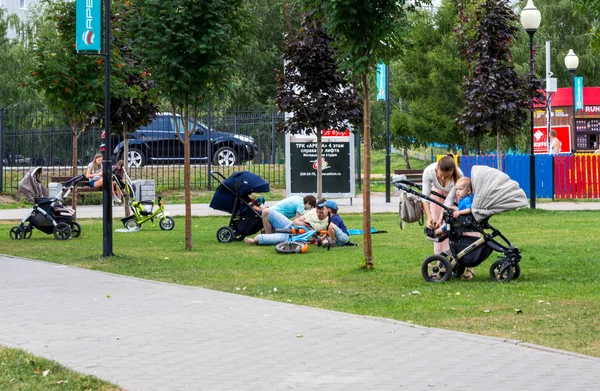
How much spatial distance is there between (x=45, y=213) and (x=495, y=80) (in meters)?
11.7

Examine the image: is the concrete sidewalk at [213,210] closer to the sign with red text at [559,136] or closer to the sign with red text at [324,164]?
the sign with red text at [324,164]

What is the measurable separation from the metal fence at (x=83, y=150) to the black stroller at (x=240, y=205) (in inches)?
588

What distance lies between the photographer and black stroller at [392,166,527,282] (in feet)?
39.0

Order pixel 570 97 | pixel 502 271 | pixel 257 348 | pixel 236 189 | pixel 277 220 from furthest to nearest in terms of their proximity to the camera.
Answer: pixel 570 97, pixel 236 189, pixel 277 220, pixel 502 271, pixel 257 348

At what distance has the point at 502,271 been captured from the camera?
472 inches

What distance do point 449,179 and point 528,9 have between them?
46.2ft

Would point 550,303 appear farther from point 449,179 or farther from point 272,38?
point 272,38

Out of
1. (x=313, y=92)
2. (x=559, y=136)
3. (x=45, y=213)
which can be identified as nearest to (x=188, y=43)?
(x=45, y=213)

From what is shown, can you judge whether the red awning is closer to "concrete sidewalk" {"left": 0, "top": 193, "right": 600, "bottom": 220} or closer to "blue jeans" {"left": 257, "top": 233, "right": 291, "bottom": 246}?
"concrete sidewalk" {"left": 0, "top": 193, "right": 600, "bottom": 220}

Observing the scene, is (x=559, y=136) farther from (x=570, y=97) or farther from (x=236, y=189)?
(x=236, y=189)

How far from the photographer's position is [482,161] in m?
32.9

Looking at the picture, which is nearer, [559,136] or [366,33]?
[366,33]

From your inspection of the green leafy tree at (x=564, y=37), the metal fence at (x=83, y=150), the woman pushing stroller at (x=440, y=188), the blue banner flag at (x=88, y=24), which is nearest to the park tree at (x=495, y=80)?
the metal fence at (x=83, y=150)

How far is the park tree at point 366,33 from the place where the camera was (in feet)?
43.4
